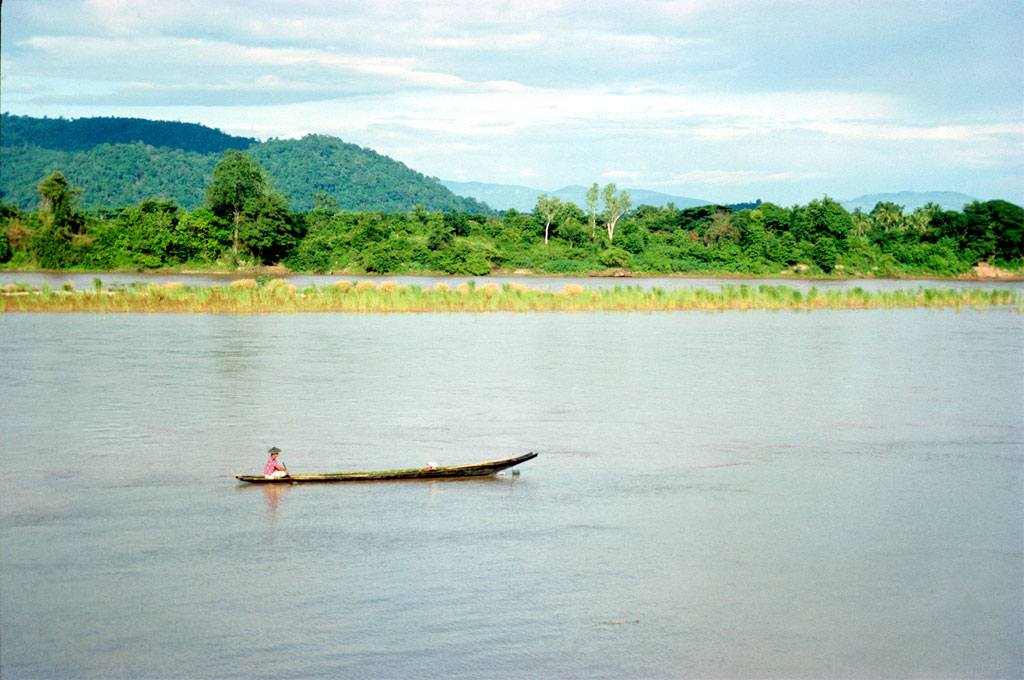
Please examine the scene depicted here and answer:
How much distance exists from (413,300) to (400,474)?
99.1 ft

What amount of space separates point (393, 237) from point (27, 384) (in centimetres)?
6222

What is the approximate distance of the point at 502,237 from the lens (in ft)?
290

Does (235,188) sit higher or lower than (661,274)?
higher

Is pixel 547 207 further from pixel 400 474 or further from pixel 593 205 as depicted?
pixel 400 474

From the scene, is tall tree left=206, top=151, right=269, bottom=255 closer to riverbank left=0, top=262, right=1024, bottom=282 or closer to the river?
riverbank left=0, top=262, right=1024, bottom=282

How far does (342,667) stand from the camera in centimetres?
817

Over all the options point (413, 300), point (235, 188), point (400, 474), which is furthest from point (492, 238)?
point (400, 474)

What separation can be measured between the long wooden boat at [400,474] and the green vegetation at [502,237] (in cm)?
6595

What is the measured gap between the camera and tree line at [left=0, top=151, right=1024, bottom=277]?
76.3 metres

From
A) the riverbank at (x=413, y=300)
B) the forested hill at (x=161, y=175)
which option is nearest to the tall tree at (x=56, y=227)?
the forested hill at (x=161, y=175)

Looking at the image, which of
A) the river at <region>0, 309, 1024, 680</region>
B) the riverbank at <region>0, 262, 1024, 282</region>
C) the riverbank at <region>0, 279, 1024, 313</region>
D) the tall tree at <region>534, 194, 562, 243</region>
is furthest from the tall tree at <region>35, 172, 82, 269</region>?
the river at <region>0, 309, 1024, 680</region>

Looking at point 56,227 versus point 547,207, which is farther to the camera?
point 547,207

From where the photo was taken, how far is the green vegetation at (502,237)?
3004 inches

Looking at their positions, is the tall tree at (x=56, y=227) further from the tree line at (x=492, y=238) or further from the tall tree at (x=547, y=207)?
the tall tree at (x=547, y=207)
